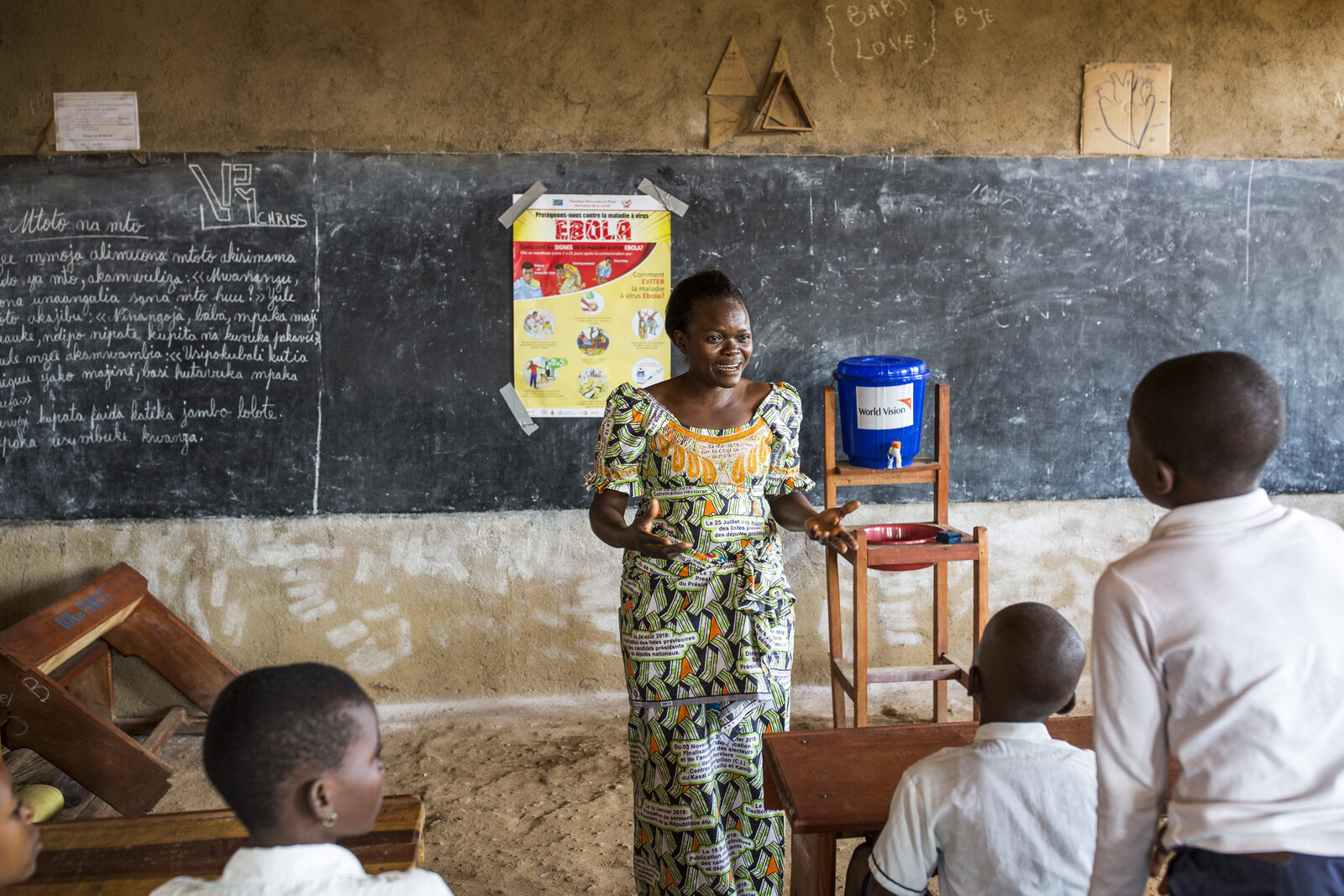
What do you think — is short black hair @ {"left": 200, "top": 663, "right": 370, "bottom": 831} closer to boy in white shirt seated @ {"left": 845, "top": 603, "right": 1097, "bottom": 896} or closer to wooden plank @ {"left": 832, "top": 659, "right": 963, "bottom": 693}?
boy in white shirt seated @ {"left": 845, "top": 603, "right": 1097, "bottom": 896}

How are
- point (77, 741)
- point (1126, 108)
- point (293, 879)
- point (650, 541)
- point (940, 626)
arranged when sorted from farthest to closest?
point (1126, 108) → point (940, 626) → point (77, 741) → point (650, 541) → point (293, 879)

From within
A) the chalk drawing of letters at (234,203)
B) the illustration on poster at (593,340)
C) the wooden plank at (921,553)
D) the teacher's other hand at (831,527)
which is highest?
the chalk drawing of letters at (234,203)

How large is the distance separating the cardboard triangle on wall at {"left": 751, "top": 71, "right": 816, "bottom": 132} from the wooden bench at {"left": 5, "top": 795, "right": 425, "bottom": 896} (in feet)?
8.81

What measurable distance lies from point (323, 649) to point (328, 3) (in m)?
2.27

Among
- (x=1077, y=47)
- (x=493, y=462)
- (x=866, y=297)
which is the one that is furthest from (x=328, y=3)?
(x=1077, y=47)

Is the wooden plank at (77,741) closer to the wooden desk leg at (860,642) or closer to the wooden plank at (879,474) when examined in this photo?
the wooden desk leg at (860,642)

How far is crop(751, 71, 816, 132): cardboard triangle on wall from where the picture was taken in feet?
11.1

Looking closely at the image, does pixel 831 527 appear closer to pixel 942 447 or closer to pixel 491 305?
pixel 942 447

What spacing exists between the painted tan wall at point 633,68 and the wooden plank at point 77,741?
1.80 metres

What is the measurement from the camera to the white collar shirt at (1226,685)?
3.23ft

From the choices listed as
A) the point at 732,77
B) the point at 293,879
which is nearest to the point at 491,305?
the point at 732,77

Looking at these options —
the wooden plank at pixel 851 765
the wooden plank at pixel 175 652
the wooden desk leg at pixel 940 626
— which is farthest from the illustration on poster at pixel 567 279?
the wooden plank at pixel 851 765

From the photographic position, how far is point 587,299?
347 centimetres

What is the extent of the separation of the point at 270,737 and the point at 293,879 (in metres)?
0.14
